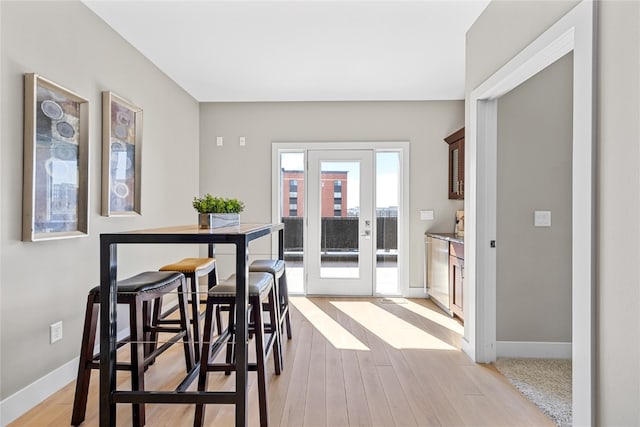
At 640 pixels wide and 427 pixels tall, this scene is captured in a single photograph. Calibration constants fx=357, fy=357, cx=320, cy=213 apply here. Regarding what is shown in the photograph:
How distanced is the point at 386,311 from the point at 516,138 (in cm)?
227

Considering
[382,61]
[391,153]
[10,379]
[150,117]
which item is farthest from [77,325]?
[391,153]

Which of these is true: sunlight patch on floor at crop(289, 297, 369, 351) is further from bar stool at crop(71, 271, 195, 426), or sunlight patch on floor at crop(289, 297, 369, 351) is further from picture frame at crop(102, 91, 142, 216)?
picture frame at crop(102, 91, 142, 216)

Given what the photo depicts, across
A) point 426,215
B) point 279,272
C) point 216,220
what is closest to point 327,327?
point 279,272

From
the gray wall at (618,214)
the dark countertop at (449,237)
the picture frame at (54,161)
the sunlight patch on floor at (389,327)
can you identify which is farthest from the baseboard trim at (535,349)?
the picture frame at (54,161)

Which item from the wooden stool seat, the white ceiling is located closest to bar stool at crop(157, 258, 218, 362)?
the wooden stool seat

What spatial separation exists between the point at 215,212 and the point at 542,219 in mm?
2366

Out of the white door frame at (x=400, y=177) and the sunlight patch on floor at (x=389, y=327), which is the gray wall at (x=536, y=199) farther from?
the white door frame at (x=400, y=177)

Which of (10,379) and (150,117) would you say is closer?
(10,379)

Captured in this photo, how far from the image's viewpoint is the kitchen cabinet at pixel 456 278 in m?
3.47

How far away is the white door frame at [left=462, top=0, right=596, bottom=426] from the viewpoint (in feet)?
4.86

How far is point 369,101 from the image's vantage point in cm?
470

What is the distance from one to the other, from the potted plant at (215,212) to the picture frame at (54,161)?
3.01 feet

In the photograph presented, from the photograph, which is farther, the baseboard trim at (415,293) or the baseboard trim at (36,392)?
the baseboard trim at (415,293)

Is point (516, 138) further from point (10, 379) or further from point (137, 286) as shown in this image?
point (10, 379)
